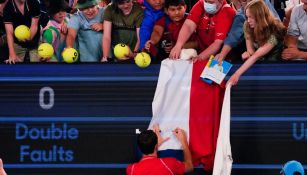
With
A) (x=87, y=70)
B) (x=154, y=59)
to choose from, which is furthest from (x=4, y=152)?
(x=154, y=59)

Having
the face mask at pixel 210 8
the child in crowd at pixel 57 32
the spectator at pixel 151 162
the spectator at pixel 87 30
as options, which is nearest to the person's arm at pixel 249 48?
the face mask at pixel 210 8

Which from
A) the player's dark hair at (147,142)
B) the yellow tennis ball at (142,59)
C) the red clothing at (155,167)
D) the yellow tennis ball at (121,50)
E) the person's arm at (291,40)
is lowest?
the red clothing at (155,167)

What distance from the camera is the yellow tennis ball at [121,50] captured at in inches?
342

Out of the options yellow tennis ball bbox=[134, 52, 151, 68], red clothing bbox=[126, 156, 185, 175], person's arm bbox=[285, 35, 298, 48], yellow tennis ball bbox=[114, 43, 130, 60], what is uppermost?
person's arm bbox=[285, 35, 298, 48]

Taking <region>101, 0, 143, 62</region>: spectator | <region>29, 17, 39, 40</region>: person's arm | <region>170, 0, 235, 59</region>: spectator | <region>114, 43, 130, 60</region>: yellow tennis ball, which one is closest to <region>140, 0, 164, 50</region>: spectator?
<region>101, 0, 143, 62</region>: spectator

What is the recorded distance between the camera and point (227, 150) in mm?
8383

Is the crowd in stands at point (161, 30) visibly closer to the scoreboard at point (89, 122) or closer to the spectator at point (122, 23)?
the spectator at point (122, 23)

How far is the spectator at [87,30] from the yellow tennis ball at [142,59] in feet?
2.09

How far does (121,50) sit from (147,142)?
1.20 m

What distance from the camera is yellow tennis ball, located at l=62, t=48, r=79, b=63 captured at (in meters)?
8.72

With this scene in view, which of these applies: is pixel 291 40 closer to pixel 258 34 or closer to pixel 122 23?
pixel 258 34

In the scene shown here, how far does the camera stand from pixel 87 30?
29.8ft

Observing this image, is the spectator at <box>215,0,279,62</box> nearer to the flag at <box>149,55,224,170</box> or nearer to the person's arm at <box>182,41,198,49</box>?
the flag at <box>149,55,224,170</box>

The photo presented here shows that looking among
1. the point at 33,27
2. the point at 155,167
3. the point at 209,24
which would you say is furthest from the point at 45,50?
the point at 155,167
